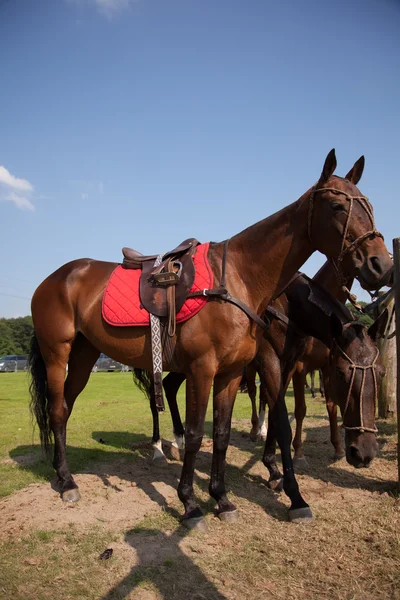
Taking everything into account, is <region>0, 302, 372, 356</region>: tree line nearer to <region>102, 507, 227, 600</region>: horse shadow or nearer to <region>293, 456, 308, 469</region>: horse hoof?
<region>293, 456, 308, 469</region>: horse hoof

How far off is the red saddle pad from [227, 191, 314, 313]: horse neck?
256 mm

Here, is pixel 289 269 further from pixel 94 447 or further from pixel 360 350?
pixel 94 447

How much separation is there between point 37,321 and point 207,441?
3.62m

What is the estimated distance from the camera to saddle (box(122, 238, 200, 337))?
149 inches

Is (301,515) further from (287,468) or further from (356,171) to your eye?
(356,171)

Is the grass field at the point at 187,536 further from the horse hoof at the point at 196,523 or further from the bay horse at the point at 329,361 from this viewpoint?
the bay horse at the point at 329,361

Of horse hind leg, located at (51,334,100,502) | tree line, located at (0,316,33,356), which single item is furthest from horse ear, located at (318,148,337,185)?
tree line, located at (0,316,33,356)

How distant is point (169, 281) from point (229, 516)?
2.20 meters

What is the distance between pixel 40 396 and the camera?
522 cm

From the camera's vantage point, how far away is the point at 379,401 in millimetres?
9414

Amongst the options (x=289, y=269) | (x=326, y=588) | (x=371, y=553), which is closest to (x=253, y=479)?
(x=371, y=553)

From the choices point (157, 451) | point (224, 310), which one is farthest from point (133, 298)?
point (157, 451)

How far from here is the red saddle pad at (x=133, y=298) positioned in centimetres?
376

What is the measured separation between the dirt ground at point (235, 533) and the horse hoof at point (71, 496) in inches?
3.0
